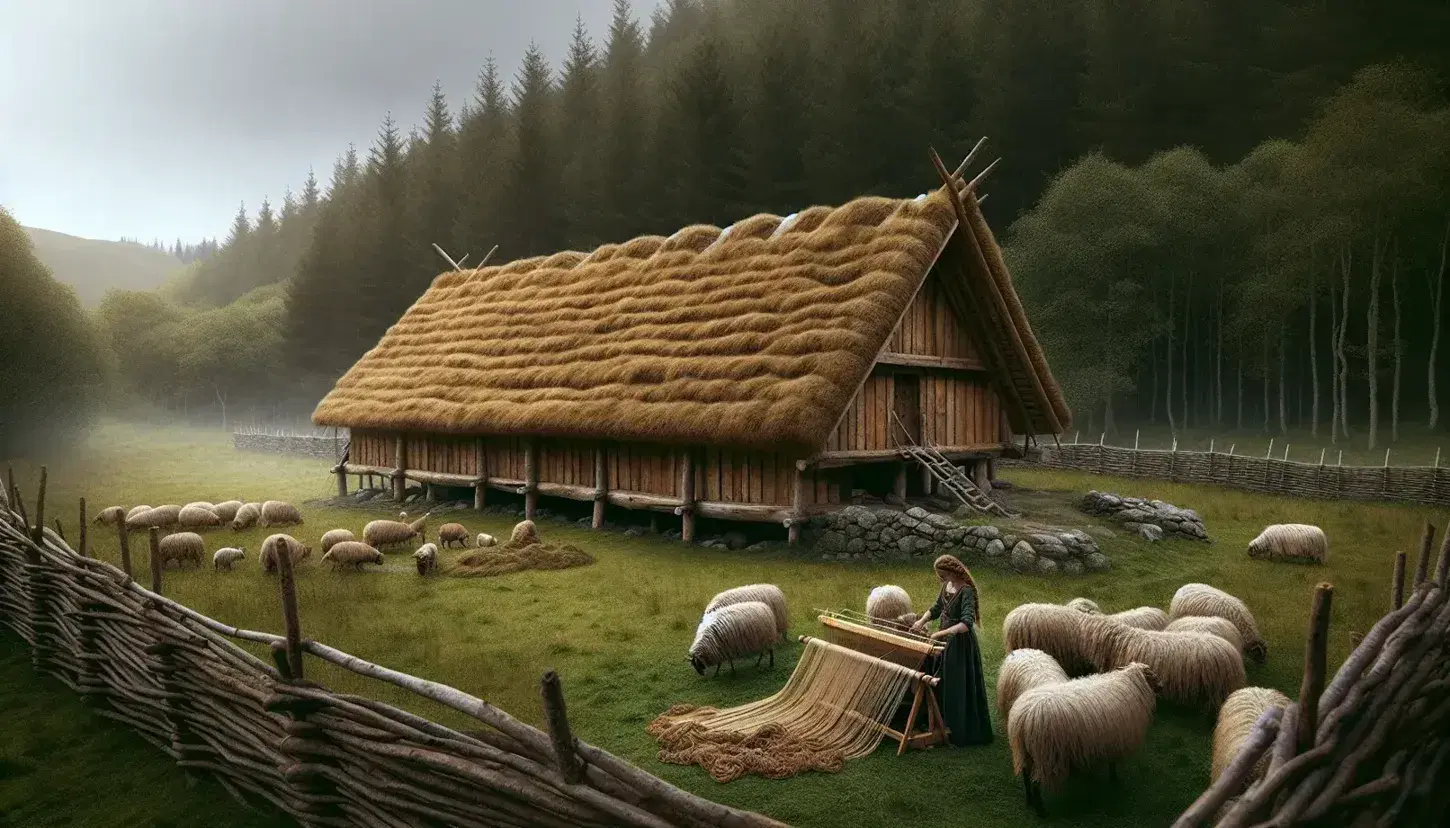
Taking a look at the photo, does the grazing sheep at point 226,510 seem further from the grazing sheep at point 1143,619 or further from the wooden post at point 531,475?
the grazing sheep at point 1143,619

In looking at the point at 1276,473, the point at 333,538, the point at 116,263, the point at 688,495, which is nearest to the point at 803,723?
the point at 688,495

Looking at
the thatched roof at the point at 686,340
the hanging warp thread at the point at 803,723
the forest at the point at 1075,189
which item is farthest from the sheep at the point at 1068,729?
the forest at the point at 1075,189

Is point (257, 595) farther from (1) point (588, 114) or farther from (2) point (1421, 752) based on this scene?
(1) point (588, 114)

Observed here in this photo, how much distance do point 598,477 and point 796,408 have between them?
534 centimetres

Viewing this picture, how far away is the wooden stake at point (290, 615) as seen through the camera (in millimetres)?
4625

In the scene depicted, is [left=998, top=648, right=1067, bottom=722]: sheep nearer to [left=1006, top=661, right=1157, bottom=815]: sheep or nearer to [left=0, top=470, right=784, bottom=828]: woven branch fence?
[left=1006, top=661, right=1157, bottom=815]: sheep

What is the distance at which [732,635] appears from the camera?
25.7 ft

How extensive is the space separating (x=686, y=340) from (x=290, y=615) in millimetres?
12165

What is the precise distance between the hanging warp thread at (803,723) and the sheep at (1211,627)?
2880 mm

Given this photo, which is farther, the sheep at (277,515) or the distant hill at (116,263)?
the distant hill at (116,263)

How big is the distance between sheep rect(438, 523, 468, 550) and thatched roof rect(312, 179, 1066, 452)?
2.79m

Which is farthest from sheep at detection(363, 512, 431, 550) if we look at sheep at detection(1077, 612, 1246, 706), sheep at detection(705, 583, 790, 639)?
sheep at detection(1077, 612, 1246, 706)

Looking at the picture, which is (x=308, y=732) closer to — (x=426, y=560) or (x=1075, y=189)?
(x=426, y=560)

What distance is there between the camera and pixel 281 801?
18.1 ft
